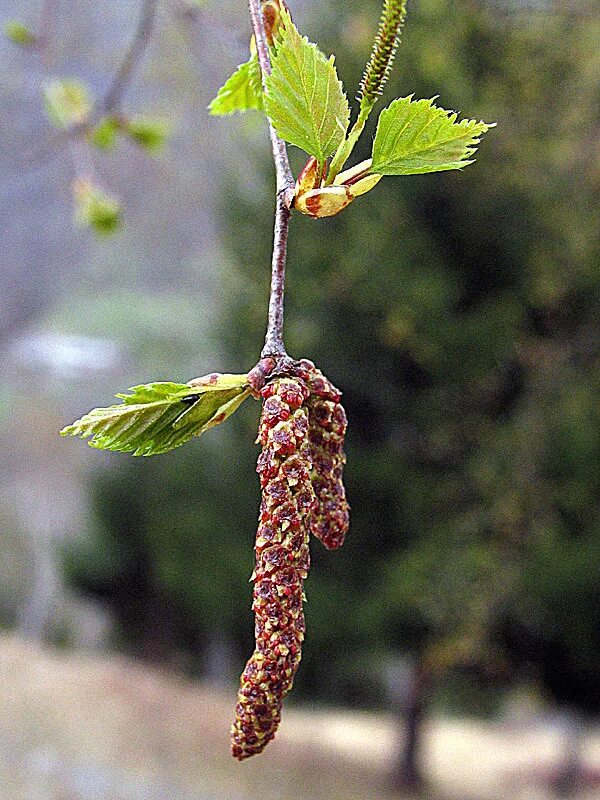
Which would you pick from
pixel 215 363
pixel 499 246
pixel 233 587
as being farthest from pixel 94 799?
pixel 499 246

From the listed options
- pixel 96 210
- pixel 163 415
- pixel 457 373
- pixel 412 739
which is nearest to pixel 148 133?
pixel 96 210

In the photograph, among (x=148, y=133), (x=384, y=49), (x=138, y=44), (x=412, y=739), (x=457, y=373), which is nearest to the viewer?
(x=384, y=49)

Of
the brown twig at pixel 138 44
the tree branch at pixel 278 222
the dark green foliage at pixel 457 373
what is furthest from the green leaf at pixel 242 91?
the dark green foliage at pixel 457 373

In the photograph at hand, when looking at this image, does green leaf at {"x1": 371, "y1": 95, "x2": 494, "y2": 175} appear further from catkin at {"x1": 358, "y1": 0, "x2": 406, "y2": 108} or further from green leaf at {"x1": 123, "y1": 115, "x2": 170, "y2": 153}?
green leaf at {"x1": 123, "y1": 115, "x2": 170, "y2": 153}

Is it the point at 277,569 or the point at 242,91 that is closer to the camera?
the point at 277,569

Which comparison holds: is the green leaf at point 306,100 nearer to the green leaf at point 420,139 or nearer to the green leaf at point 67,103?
the green leaf at point 420,139

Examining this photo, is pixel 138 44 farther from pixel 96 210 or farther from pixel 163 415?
pixel 163 415

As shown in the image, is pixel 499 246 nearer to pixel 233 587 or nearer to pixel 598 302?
pixel 598 302
